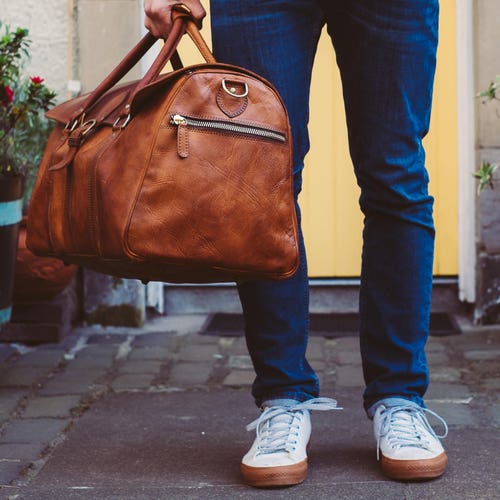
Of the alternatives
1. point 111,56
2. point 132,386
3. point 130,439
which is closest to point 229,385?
point 132,386

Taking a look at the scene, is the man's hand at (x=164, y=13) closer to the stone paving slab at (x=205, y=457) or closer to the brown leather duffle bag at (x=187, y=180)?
the brown leather duffle bag at (x=187, y=180)

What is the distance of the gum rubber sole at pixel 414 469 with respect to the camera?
6.92 ft

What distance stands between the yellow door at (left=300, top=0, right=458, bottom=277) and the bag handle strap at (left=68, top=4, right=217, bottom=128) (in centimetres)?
208

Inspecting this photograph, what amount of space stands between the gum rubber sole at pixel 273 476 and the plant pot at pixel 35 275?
1.74m

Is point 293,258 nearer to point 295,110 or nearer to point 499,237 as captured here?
point 295,110

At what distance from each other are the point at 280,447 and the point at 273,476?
0.24ft

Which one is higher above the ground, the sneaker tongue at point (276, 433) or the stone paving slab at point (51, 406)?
the sneaker tongue at point (276, 433)

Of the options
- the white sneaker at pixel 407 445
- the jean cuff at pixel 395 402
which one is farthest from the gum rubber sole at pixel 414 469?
the jean cuff at pixel 395 402

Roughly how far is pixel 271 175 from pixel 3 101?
1581 mm

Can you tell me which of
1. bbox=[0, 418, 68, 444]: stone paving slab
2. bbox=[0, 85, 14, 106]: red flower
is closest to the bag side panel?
bbox=[0, 418, 68, 444]: stone paving slab

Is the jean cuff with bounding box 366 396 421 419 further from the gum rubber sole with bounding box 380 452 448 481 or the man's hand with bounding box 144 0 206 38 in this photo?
the man's hand with bounding box 144 0 206 38

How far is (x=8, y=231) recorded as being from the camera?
3.12 m

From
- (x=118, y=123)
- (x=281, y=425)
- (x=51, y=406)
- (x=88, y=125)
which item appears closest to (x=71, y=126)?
(x=88, y=125)

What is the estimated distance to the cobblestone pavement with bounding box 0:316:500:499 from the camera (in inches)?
103
